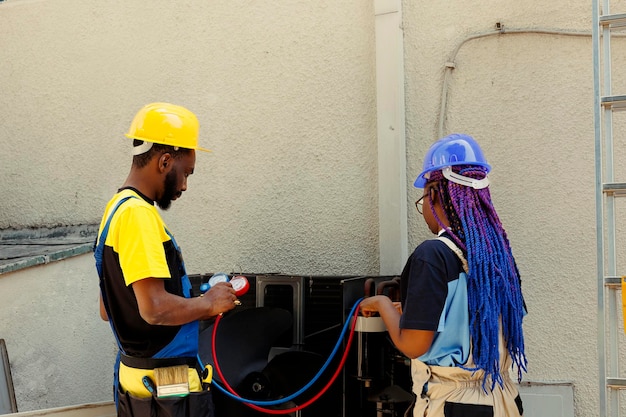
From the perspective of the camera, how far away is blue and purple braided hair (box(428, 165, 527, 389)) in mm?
2586

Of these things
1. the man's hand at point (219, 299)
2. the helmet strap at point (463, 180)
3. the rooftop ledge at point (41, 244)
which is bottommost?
the man's hand at point (219, 299)

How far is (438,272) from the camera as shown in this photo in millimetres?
2547

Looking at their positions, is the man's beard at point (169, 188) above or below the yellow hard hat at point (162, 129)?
below

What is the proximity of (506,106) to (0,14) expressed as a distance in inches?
146

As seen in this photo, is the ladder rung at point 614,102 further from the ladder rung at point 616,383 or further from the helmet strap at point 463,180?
the ladder rung at point 616,383

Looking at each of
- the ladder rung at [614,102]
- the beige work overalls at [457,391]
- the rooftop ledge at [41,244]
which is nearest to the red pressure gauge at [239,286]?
the beige work overalls at [457,391]

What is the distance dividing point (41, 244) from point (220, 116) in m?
1.46

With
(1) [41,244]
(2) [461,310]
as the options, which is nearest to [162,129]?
→ (2) [461,310]

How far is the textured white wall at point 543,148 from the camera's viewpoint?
3641 mm

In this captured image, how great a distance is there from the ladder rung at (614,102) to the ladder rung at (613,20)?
11.7 inches

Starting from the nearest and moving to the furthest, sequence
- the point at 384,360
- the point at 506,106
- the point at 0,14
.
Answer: the point at 384,360
the point at 506,106
the point at 0,14

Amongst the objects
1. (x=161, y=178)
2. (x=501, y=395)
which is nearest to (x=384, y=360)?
(x=501, y=395)

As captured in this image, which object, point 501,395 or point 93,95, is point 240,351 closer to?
point 501,395

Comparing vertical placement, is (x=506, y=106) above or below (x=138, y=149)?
above
